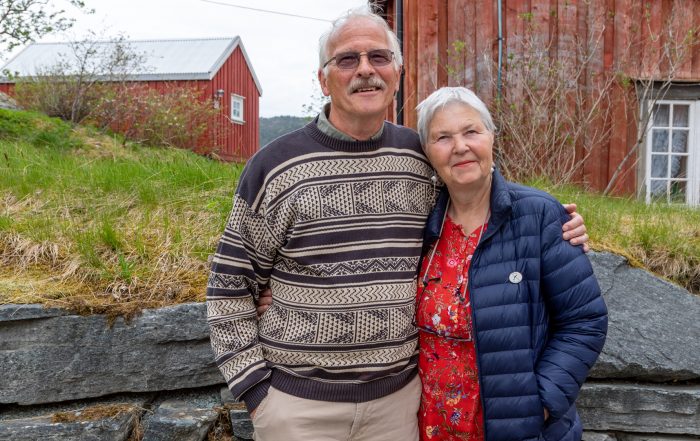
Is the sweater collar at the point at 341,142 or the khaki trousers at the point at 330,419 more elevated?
the sweater collar at the point at 341,142

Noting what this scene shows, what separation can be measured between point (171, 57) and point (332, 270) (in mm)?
19691

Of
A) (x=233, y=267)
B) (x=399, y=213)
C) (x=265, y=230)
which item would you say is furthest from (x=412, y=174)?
(x=233, y=267)

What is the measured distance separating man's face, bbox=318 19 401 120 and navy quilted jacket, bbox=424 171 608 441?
0.56 m

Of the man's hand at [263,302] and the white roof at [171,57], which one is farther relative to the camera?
the white roof at [171,57]

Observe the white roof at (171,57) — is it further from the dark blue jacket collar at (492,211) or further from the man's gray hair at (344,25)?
the dark blue jacket collar at (492,211)

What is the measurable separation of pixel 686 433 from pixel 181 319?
2.58 m

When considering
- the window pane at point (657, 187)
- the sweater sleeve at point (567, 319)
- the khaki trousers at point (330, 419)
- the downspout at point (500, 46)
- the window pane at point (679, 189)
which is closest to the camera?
the sweater sleeve at point (567, 319)

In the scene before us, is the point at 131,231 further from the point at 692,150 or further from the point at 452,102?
the point at 692,150

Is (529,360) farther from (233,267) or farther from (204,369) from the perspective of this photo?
(204,369)

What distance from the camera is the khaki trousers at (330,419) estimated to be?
78.2 inches

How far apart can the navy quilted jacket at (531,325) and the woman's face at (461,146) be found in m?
0.16

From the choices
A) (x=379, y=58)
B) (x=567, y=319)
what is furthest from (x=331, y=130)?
(x=567, y=319)

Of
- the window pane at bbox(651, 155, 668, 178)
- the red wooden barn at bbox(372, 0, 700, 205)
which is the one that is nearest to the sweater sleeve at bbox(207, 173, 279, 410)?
the red wooden barn at bbox(372, 0, 700, 205)

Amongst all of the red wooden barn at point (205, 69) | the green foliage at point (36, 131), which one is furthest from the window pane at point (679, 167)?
the red wooden barn at point (205, 69)
